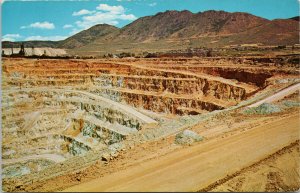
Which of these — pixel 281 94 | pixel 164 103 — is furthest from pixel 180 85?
pixel 281 94

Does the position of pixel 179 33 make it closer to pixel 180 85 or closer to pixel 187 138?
pixel 180 85

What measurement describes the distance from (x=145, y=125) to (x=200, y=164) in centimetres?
1494

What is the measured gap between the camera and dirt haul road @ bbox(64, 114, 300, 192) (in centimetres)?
1245

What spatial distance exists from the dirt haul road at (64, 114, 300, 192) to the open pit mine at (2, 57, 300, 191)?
42 mm

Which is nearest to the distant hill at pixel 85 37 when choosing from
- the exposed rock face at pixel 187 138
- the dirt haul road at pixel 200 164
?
the exposed rock face at pixel 187 138

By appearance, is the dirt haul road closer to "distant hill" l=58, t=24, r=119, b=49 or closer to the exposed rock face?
the exposed rock face

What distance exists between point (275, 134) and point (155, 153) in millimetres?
6224

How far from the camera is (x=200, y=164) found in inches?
555

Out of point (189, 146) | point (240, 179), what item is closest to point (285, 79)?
point (189, 146)

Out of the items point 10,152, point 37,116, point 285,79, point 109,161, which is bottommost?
point 10,152

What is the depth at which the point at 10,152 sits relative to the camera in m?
34.9

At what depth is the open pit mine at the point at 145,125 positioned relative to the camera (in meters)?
13.6

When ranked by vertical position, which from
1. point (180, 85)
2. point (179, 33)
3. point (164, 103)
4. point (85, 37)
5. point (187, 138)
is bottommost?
point (164, 103)

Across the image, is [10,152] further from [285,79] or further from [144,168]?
[285,79]
